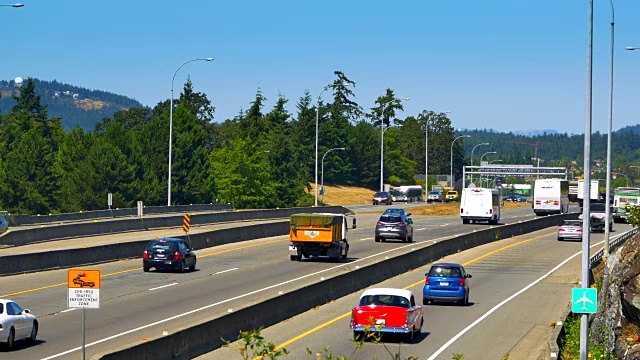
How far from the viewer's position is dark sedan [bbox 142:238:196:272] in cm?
4297

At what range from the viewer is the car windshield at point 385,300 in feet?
86.5

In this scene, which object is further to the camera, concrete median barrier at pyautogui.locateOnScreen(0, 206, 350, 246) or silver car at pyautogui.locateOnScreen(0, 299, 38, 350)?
concrete median barrier at pyautogui.locateOnScreen(0, 206, 350, 246)

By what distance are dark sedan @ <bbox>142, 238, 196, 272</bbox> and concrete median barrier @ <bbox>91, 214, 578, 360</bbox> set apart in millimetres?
8278

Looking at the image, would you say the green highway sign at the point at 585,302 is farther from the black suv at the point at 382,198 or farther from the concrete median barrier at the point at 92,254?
the black suv at the point at 382,198

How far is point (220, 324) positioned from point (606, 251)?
2870 cm

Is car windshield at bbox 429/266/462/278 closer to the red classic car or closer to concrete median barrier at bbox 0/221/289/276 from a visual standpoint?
the red classic car

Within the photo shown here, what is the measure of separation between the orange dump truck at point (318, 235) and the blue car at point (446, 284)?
40.0 ft

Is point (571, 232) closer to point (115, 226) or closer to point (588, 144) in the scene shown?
point (115, 226)

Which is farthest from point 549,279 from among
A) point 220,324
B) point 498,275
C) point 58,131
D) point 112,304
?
point 58,131

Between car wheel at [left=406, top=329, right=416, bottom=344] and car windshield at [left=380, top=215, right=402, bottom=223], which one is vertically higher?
car windshield at [left=380, top=215, right=402, bottom=223]

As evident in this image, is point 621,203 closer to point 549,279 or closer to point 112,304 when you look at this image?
point 549,279

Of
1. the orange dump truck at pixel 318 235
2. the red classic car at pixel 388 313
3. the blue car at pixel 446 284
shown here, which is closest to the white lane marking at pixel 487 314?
the red classic car at pixel 388 313

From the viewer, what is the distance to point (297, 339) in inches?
1051

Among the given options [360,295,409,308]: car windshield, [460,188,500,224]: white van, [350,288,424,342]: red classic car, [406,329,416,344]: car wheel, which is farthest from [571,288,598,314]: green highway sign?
[460,188,500,224]: white van
